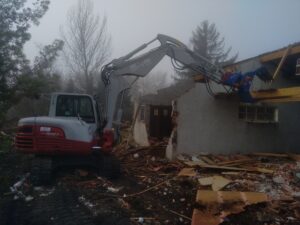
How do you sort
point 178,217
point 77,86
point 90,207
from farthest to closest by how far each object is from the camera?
1. point 77,86
2. point 90,207
3. point 178,217

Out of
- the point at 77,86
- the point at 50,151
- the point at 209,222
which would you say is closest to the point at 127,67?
the point at 50,151

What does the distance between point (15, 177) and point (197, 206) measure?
625 cm

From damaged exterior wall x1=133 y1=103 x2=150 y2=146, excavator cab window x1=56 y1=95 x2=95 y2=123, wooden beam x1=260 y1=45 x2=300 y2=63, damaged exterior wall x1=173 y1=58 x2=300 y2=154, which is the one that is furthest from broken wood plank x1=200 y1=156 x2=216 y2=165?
wooden beam x1=260 y1=45 x2=300 y2=63

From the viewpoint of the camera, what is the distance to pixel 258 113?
15.6 meters

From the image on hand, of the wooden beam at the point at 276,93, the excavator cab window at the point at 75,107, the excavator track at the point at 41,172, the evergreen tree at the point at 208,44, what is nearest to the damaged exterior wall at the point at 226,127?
the wooden beam at the point at 276,93

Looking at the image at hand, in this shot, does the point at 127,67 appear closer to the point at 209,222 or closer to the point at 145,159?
the point at 145,159

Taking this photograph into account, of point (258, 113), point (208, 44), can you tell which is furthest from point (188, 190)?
point (208, 44)

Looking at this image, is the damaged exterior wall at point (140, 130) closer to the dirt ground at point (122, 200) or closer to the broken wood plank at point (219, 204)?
the dirt ground at point (122, 200)

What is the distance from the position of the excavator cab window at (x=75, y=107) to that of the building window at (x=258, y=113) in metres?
6.63

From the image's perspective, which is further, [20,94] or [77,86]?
[77,86]

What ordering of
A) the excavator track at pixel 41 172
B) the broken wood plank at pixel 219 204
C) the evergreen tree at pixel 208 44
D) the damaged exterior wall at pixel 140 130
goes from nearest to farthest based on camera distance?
the broken wood plank at pixel 219 204
the excavator track at pixel 41 172
the damaged exterior wall at pixel 140 130
the evergreen tree at pixel 208 44

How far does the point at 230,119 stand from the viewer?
14883 mm

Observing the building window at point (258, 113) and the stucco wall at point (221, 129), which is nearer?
the stucco wall at point (221, 129)

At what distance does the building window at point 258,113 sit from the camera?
602 inches
